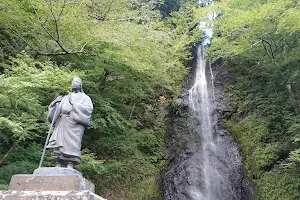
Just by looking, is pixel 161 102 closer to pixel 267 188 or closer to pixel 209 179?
pixel 209 179

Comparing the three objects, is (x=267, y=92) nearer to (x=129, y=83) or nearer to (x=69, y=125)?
(x=129, y=83)

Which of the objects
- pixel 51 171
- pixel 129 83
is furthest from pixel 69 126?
pixel 129 83

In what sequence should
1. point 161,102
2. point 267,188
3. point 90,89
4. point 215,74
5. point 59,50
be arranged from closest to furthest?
point 59,50 → point 90,89 → point 267,188 → point 161,102 → point 215,74

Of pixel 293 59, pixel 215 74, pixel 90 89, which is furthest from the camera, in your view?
pixel 215 74

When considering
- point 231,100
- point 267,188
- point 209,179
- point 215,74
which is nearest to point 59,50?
point 209,179

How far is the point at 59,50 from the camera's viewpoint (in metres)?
8.55

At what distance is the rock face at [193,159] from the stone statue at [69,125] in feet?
26.3

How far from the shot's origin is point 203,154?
13.1 m

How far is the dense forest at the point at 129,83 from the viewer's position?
22.1ft

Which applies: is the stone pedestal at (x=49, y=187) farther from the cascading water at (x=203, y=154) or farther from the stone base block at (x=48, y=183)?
the cascading water at (x=203, y=154)

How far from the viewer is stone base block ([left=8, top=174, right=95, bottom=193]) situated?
142 inches

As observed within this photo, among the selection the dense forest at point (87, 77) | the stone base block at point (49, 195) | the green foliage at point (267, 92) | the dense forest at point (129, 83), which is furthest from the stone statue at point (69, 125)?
the green foliage at point (267, 92)

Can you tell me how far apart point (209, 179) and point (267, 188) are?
7.11ft

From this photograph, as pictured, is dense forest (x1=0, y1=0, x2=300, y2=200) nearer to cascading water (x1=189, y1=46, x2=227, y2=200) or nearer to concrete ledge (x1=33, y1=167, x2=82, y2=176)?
cascading water (x1=189, y1=46, x2=227, y2=200)
